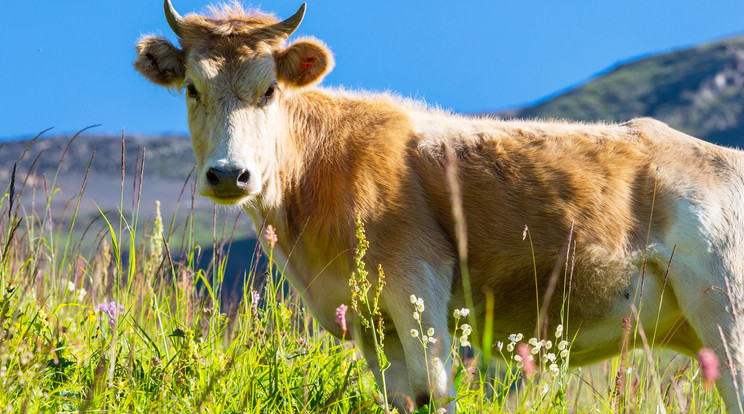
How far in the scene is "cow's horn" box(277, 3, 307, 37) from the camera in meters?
5.09

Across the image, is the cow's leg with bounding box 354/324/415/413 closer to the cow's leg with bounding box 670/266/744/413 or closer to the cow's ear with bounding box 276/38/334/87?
the cow's ear with bounding box 276/38/334/87

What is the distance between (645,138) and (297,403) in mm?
3220

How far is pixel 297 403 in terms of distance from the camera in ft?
13.9

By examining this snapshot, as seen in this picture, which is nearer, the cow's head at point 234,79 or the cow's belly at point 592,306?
the cow's head at point 234,79

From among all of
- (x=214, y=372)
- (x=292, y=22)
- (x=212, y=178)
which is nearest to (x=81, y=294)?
(x=212, y=178)

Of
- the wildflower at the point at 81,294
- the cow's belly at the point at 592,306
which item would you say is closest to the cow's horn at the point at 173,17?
the wildflower at the point at 81,294

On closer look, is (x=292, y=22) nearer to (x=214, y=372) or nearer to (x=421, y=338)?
(x=421, y=338)

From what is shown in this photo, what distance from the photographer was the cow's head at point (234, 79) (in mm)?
4352

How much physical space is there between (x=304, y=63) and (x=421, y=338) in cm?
208

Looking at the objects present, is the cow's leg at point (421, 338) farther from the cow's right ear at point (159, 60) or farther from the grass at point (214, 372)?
the cow's right ear at point (159, 60)

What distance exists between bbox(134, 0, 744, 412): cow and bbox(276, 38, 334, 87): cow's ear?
1 cm

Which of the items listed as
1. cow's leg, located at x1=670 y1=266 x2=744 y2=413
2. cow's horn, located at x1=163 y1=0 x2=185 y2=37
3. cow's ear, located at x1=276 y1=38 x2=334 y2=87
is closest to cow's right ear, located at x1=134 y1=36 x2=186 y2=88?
cow's horn, located at x1=163 y1=0 x2=185 y2=37

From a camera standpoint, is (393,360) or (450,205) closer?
(450,205)

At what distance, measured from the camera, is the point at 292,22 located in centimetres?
509
